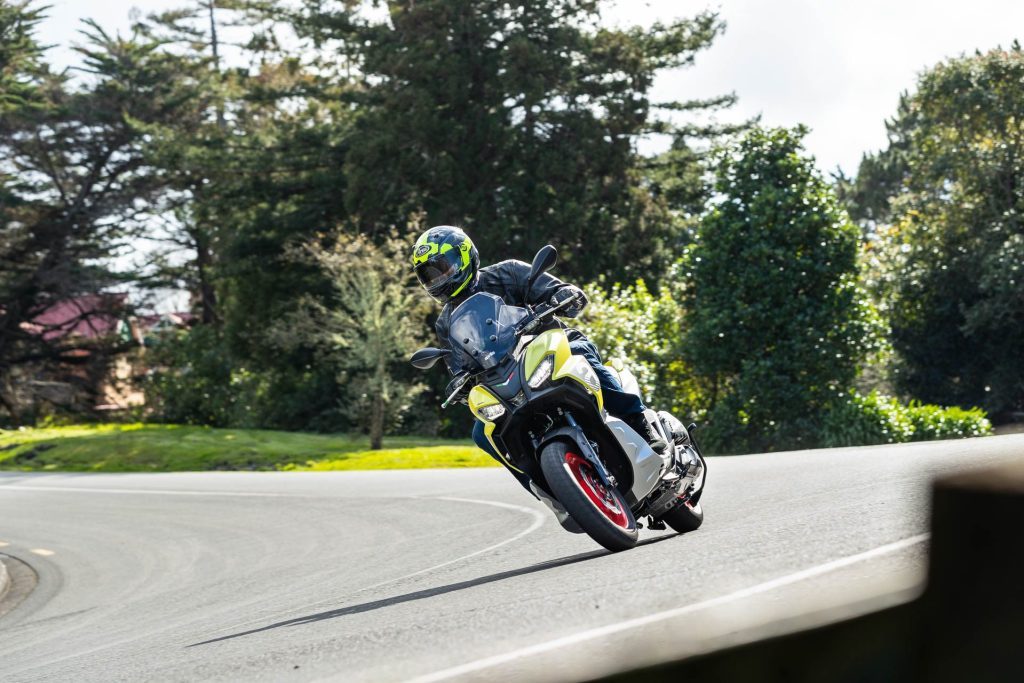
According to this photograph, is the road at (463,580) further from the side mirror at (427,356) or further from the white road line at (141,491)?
the white road line at (141,491)

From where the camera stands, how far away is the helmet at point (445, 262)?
24.4 ft

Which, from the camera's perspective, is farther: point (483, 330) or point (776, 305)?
point (776, 305)

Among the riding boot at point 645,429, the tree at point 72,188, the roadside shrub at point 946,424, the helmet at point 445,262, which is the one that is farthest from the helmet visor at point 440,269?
the tree at point 72,188

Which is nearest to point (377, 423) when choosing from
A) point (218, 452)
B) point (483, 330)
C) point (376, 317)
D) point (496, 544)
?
point (376, 317)

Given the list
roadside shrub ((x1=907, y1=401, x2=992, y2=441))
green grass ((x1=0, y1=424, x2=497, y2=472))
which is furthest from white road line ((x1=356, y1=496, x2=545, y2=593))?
roadside shrub ((x1=907, y1=401, x2=992, y2=441))

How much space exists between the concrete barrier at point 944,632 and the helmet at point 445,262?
3341 mm

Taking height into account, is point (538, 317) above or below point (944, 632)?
above

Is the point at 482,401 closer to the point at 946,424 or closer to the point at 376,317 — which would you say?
→ the point at 946,424

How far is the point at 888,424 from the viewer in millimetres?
22016

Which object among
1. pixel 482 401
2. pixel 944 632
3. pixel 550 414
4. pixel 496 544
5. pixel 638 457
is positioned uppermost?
pixel 482 401

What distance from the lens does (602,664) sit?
4312mm

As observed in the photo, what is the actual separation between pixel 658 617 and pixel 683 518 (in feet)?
11.2

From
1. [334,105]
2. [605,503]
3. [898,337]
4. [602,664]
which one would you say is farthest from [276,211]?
[602,664]

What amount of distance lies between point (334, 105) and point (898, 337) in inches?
972
